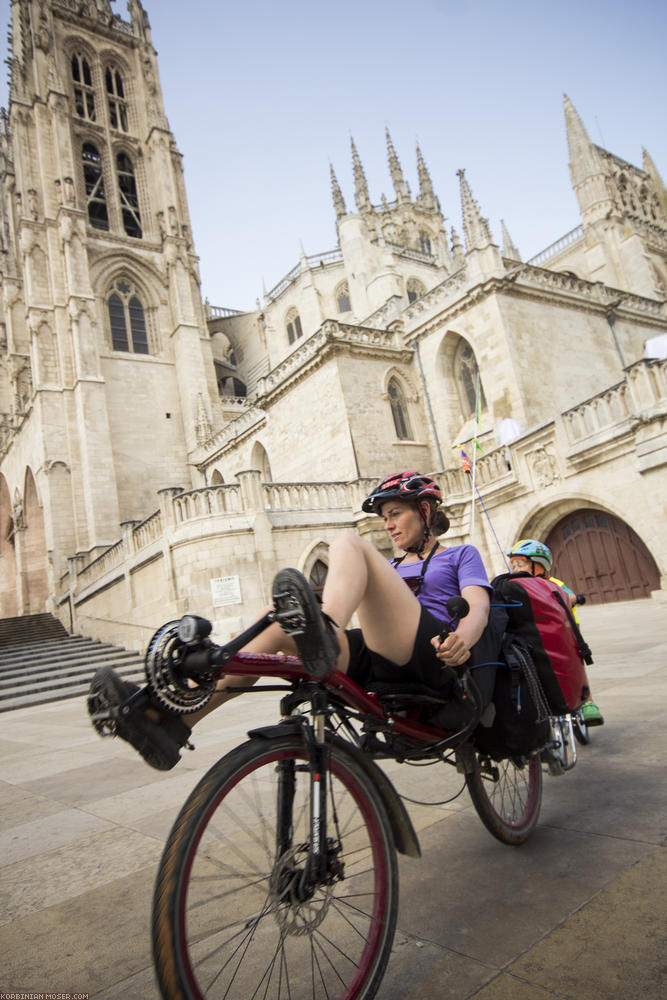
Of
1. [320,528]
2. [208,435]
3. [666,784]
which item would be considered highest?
[208,435]

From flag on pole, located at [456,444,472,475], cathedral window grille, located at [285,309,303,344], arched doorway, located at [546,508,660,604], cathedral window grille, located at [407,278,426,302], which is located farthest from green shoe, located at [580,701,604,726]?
cathedral window grille, located at [285,309,303,344]

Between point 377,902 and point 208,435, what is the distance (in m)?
29.0

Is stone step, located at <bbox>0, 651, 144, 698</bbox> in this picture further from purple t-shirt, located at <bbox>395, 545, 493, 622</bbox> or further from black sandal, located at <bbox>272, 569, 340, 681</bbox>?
black sandal, located at <bbox>272, 569, 340, 681</bbox>

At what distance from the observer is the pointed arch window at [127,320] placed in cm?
3106

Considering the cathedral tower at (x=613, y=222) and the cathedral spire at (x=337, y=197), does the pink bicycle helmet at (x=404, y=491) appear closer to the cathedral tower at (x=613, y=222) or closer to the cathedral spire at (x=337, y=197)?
the cathedral tower at (x=613, y=222)

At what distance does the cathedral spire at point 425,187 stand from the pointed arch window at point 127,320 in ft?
79.8

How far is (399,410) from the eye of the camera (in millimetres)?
19859

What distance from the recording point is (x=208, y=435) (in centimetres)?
2969

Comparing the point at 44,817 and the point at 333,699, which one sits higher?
the point at 333,699

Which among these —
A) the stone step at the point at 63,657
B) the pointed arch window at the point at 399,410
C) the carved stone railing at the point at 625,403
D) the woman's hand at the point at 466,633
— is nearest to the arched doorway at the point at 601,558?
the carved stone railing at the point at 625,403

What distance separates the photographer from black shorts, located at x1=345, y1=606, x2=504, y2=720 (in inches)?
84.0

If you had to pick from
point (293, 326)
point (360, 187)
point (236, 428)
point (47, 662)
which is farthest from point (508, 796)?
point (360, 187)

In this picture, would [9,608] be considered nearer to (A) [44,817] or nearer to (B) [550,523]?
(B) [550,523]

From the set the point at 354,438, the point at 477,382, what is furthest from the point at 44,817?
the point at 477,382
